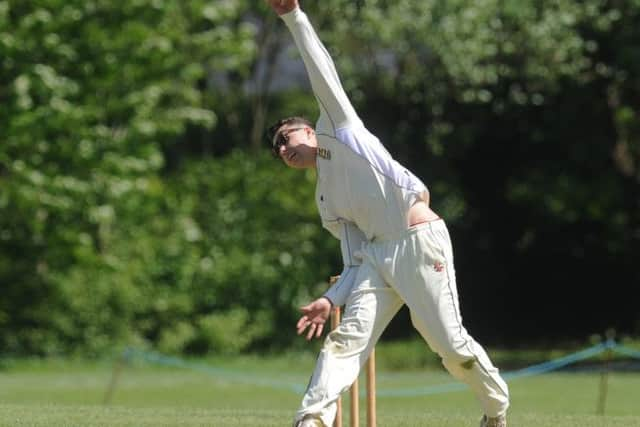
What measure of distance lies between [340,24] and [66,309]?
7.76m

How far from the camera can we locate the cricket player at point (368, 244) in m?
7.29

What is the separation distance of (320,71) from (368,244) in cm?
98

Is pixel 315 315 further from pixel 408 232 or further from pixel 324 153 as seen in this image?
pixel 324 153

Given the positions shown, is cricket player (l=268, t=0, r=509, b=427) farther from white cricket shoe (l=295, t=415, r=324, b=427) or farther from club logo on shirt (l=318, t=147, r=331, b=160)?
white cricket shoe (l=295, t=415, r=324, b=427)

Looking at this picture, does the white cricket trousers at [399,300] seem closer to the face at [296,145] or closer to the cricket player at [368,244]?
the cricket player at [368,244]

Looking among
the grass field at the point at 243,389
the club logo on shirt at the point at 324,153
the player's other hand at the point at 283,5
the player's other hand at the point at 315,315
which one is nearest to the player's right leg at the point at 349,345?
the player's other hand at the point at 315,315

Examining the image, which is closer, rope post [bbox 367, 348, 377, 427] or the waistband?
the waistband

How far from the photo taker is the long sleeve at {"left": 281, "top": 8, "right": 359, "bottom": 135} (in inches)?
285

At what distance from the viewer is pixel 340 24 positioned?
90.0ft

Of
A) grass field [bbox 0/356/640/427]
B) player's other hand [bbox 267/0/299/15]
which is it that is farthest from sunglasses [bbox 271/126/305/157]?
grass field [bbox 0/356/640/427]

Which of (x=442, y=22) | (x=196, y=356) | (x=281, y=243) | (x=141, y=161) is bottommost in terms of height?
(x=196, y=356)

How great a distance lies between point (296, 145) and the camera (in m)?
7.57

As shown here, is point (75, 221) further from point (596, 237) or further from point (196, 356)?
point (596, 237)

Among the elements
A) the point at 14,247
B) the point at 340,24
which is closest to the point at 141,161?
the point at 14,247
